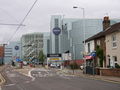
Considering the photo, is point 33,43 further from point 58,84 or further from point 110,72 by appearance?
point 58,84

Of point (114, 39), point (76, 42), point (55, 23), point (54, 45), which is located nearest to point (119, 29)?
point (114, 39)

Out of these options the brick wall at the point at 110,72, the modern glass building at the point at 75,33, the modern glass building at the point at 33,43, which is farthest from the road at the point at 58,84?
the modern glass building at the point at 33,43

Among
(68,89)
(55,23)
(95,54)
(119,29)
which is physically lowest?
(68,89)

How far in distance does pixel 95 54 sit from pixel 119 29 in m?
6.19

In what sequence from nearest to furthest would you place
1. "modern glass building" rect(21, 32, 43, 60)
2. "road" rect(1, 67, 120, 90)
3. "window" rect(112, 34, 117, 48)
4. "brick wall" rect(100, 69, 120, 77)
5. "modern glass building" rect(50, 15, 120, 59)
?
"road" rect(1, 67, 120, 90) → "brick wall" rect(100, 69, 120, 77) → "window" rect(112, 34, 117, 48) → "modern glass building" rect(50, 15, 120, 59) → "modern glass building" rect(21, 32, 43, 60)

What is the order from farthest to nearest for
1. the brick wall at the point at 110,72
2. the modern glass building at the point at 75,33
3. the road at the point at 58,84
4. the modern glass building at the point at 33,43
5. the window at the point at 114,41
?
the modern glass building at the point at 33,43
the modern glass building at the point at 75,33
the window at the point at 114,41
the brick wall at the point at 110,72
the road at the point at 58,84

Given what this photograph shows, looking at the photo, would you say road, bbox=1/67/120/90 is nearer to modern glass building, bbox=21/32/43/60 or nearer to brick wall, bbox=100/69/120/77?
brick wall, bbox=100/69/120/77

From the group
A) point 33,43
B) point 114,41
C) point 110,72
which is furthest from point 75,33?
point 110,72

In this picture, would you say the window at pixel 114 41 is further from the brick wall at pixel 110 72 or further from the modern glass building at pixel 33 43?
the modern glass building at pixel 33 43

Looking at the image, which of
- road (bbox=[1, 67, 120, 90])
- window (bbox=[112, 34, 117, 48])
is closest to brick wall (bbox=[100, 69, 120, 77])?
window (bbox=[112, 34, 117, 48])

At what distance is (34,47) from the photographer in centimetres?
15362

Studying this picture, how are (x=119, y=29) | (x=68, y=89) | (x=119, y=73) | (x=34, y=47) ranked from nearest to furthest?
(x=68, y=89) → (x=119, y=73) → (x=119, y=29) → (x=34, y=47)

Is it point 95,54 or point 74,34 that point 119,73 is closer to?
point 95,54

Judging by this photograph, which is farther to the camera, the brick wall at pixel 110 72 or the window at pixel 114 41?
the window at pixel 114 41
